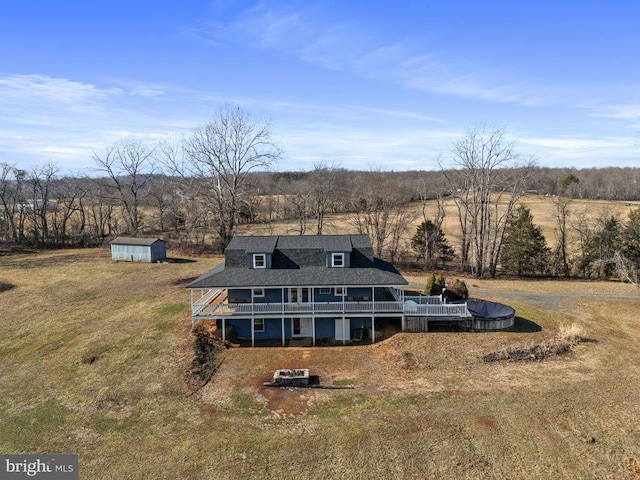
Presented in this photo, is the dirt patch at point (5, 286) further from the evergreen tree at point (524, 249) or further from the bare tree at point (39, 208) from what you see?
the evergreen tree at point (524, 249)

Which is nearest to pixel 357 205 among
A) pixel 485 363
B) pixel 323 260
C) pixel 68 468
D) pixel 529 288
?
pixel 529 288

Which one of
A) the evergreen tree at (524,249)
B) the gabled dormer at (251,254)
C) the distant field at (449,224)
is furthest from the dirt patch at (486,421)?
the distant field at (449,224)

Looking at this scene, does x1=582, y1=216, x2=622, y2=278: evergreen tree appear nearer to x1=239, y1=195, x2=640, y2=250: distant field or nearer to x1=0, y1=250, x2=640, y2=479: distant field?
x1=239, y1=195, x2=640, y2=250: distant field

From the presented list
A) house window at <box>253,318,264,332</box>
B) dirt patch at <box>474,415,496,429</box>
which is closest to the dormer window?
house window at <box>253,318,264,332</box>

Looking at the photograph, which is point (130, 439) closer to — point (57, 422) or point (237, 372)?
point (57, 422)

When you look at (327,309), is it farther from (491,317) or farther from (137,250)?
(137,250)

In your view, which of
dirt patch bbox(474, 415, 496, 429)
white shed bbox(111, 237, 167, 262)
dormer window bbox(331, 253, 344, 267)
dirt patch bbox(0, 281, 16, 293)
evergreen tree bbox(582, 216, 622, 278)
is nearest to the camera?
dirt patch bbox(474, 415, 496, 429)
